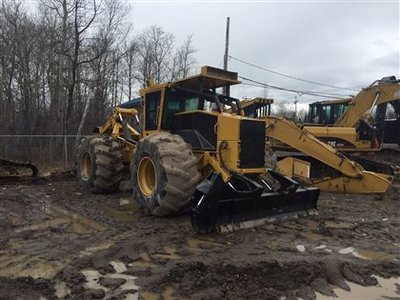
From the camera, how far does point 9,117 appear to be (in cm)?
2102

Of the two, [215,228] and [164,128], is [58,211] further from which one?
[215,228]

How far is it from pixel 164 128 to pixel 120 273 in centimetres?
459

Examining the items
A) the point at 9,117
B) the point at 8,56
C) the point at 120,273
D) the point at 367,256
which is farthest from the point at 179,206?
the point at 8,56

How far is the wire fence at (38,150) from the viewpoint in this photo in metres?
17.8

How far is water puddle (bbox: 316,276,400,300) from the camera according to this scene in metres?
4.87

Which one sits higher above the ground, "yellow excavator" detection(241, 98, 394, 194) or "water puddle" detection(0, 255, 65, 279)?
"yellow excavator" detection(241, 98, 394, 194)

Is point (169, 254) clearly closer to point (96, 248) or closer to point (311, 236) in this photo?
point (96, 248)

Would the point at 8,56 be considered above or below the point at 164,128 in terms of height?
above

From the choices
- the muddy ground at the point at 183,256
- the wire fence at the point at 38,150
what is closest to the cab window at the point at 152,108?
the muddy ground at the point at 183,256

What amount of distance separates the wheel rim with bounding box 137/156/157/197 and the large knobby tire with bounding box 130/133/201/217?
14 centimetres

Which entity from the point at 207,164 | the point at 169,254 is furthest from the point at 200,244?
the point at 207,164

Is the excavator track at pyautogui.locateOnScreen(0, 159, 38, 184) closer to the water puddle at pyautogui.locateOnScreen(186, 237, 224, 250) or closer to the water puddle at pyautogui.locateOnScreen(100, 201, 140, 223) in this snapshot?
the water puddle at pyautogui.locateOnScreen(100, 201, 140, 223)

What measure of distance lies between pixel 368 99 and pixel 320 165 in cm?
508

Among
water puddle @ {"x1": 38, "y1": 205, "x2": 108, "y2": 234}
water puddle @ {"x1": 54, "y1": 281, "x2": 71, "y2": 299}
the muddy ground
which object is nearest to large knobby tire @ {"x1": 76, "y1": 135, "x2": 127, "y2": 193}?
water puddle @ {"x1": 38, "y1": 205, "x2": 108, "y2": 234}
